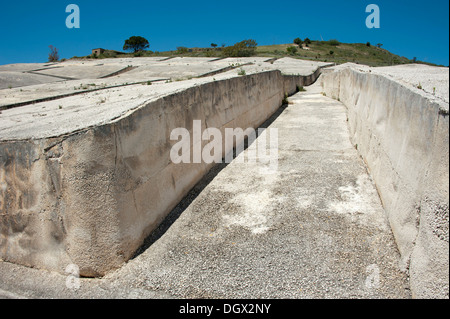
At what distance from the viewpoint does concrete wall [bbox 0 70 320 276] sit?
2668 mm

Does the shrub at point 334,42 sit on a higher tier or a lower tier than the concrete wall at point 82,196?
higher

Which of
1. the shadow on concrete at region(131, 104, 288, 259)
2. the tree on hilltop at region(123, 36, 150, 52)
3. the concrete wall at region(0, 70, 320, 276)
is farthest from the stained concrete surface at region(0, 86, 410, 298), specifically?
the tree on hilltop at region(123, 36, 150, 52)

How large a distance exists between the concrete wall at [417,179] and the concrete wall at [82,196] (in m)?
2.33

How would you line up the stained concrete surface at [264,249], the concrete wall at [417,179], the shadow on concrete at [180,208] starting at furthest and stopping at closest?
the shadow on concrete at [180,208] < the stained concrete surface at [264,249] < the concrete wall at [417,179]

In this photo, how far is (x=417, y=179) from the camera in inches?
99.4

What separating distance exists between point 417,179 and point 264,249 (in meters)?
1.40

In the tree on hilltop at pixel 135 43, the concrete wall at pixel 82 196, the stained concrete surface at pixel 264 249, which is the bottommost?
the stained concrete surface at pixel 264 249

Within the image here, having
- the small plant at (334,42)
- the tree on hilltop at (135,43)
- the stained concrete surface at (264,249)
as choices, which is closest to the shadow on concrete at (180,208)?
the stained concrete surface at (264,249)

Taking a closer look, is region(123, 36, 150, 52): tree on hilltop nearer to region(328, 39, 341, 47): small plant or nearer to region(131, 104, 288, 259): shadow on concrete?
region(328, 39, 341, 47): small plant

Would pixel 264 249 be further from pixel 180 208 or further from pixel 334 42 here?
pixel 334 42

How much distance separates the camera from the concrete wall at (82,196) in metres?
2.67

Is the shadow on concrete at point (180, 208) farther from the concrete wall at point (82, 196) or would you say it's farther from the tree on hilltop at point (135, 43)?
the tree on hilltop at point (135, 43)

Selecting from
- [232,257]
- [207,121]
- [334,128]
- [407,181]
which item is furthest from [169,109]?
[334,128]

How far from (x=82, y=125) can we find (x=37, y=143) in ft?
1.23
